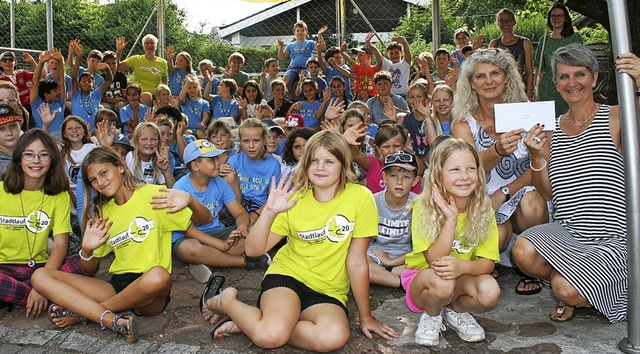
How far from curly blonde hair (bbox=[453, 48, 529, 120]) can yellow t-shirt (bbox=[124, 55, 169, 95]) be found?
587 centimetres

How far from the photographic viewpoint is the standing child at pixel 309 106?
26.3 ft

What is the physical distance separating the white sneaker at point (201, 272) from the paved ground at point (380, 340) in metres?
0.45

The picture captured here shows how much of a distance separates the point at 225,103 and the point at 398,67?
253 centimetres

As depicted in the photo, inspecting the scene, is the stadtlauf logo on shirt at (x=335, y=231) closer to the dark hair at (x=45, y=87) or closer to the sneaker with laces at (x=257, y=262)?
the sneaker with laces at (x=257, y=262)

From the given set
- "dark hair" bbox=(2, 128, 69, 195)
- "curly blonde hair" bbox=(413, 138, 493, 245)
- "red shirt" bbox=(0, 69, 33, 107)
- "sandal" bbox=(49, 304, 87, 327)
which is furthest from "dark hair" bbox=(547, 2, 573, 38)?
"red shirt" bbox=(0, 69, 33, 107)

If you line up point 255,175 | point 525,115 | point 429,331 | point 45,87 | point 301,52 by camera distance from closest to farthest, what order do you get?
point 429,331 < point 525,115 < point 255,175 < point 45,87 < point 301,52

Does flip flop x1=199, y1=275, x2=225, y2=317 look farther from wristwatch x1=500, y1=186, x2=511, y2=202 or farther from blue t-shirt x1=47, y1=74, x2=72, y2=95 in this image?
blue t-shirt x1=47, y1=74, x2=72, y2=95

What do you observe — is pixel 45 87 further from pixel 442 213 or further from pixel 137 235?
pixel 442 213

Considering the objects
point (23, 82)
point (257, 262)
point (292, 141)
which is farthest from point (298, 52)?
point (257, 262)

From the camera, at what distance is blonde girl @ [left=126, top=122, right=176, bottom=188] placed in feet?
17.9

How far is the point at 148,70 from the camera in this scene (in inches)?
361

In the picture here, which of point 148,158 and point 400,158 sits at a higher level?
point 148,158

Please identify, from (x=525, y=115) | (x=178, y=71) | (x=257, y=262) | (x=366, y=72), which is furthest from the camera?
(x=178, y=71)

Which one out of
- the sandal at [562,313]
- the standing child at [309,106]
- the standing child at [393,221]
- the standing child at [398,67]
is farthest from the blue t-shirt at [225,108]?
the sandal at [562,313]
